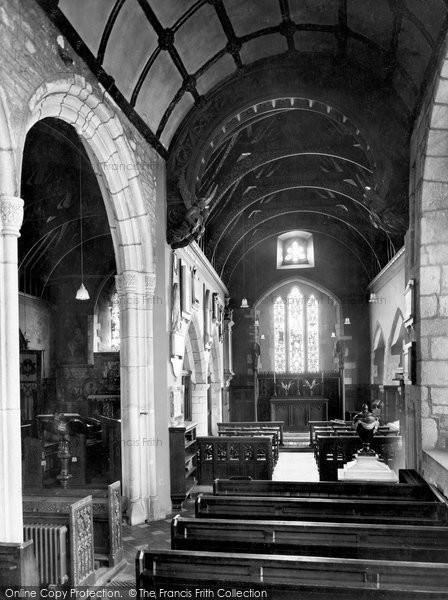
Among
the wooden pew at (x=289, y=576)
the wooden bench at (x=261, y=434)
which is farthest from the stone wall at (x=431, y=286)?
the wooden bench at (x=261, y=434)

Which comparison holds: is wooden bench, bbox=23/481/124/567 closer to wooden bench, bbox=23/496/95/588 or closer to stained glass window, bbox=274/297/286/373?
wooden bench, bbox=23/496/95/588

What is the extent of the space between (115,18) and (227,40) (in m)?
2.31

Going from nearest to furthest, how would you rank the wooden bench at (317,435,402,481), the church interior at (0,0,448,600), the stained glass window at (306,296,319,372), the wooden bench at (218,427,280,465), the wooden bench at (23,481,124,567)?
the church interior at (0,0,448,600)
the wooden bench at (23,481,124,567)
the wooden bench at (317,435,402,481)
the wooden bench at (218,427,280,465)
the stained glass window at (306,296,319,372)

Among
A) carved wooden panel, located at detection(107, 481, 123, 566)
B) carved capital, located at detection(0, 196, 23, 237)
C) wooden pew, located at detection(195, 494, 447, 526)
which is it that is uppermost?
carved capital, located at detection(0, 196, 23, 237)

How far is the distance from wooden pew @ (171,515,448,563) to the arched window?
693 inches

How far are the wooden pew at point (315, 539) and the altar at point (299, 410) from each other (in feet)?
52.9

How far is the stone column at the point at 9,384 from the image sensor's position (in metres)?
4.45

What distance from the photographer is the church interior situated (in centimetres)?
441

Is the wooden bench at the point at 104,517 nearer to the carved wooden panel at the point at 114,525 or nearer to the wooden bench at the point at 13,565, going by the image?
the carved wooden panel at the point at 114,525

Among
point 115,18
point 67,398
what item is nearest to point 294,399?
point 67,398

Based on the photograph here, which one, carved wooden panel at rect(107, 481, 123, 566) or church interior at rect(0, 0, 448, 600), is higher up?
church interior at rect(0, 0, 448, 600)

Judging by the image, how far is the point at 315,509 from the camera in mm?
5129

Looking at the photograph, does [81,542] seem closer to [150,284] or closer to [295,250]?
[150,284]

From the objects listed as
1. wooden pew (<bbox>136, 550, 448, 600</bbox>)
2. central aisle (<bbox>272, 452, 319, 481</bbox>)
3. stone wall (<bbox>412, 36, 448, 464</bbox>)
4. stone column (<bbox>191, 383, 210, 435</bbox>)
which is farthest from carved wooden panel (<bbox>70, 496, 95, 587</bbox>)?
stone column (<bbox>191, 383, 210, 435</bbox>)
